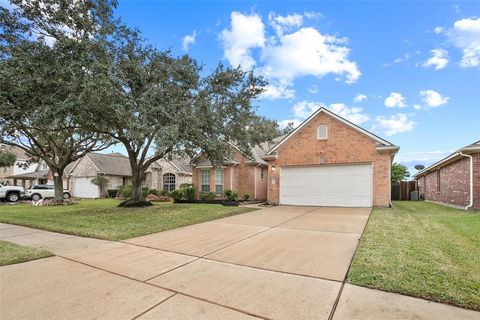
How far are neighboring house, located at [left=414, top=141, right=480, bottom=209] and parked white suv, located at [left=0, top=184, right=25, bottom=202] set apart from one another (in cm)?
2992

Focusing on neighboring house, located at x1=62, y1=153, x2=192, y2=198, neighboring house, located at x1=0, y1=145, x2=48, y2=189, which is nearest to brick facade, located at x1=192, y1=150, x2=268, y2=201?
neighboring house, located at x1=62, y1=153, x2=192, y2=198

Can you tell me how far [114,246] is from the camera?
6.19 metres

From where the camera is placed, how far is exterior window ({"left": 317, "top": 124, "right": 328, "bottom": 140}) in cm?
1542

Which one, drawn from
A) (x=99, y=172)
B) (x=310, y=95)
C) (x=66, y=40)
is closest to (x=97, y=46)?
(x=66, y=40)

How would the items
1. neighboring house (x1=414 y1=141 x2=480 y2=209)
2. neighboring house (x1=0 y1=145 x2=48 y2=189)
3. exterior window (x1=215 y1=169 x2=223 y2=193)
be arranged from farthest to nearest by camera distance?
neighboring house (x1=0 y1=145 x2=48 y2=189), exterior window (x1=215 y1=169 x2=223 y2=193), neighboring house (x1=414 y1=141 x2=480 y2=209)

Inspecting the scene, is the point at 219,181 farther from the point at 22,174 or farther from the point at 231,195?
the point at 22,174

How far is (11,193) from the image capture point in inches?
853

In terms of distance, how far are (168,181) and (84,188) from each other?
10622 millimetres

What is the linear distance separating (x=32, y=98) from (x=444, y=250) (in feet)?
43.4

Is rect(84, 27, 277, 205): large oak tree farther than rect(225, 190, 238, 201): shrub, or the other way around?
rect(225, 190, 238, 201): shrub

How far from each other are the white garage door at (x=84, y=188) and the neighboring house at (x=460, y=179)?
30.1m

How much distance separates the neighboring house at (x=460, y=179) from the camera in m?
12.1

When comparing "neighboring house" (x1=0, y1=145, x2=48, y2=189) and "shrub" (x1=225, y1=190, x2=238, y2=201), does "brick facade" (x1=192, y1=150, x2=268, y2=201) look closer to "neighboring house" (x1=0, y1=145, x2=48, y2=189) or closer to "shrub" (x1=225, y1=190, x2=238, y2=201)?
"shrub" (x1=225, y1=190, x2=238, y2=201)

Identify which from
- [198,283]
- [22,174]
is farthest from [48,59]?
[22,174]
